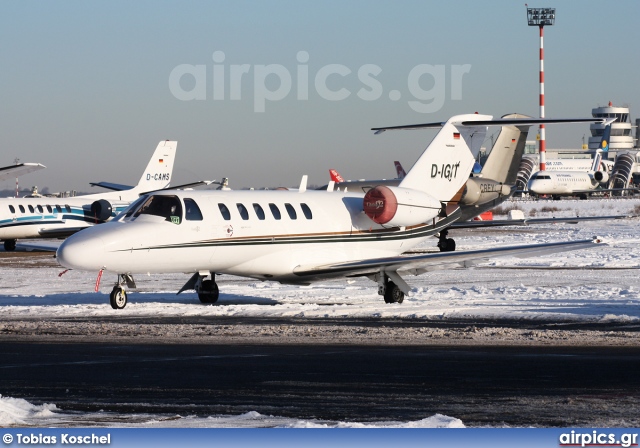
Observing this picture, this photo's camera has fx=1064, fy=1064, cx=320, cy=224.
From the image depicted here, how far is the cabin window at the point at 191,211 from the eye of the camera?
68.5 feet

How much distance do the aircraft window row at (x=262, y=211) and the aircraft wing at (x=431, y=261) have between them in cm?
122

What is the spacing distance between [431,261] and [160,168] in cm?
3938

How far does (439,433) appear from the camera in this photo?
7.13 m

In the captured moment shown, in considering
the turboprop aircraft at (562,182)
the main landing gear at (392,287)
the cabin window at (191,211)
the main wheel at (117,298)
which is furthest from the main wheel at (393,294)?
the turboprop aircraft at (562,182)

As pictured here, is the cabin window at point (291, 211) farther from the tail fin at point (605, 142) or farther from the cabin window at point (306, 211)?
the tail fin at point (605, 142)

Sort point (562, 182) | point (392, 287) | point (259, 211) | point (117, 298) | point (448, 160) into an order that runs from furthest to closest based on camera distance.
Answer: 1. point (562, 182)
2. point (448, 160)
3. point (259, 211)
4. point (392, 287)
5. point (117, 298)

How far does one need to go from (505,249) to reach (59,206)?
32448mm

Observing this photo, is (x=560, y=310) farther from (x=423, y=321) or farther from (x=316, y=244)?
(x=316, y=244)

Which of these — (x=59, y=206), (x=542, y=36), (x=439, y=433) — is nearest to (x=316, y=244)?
(x=439, y=433)

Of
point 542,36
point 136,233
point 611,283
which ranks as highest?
point 542,36

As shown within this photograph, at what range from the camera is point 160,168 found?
58.8m

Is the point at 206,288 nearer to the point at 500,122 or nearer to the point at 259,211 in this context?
the point at 259,211

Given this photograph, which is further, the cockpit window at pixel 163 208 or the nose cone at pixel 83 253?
the cockpit window at pixel 163 208

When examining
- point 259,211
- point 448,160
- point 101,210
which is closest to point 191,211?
point 259,211
